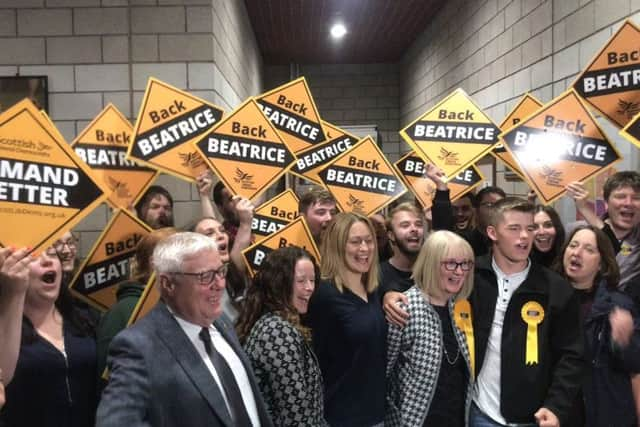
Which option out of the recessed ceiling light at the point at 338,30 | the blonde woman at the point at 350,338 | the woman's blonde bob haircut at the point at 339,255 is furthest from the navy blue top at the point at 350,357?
the recessed ceiling light at the point at 338,30

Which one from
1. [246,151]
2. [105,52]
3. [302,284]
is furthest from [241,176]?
[105,52]

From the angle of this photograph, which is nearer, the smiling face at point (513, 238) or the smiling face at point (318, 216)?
the smiling face at point (513, 238)

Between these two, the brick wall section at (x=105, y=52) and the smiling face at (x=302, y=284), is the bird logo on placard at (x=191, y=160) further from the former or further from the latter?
the smiling face at (x=302, y=284)

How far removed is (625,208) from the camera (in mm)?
3232

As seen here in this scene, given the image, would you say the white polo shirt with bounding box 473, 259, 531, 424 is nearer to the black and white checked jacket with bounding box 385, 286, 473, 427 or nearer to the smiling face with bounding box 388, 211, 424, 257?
the black and white checked jacket with bounding box 385, 286, 473, 427

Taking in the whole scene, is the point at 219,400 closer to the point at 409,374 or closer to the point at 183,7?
the point at 409,374

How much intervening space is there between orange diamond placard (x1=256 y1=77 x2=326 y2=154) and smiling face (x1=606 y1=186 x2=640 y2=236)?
1.95 m

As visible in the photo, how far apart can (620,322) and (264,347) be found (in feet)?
5.32

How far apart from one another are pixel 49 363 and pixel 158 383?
0.82 meters

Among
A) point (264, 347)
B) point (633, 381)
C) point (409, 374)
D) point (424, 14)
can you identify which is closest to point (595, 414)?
point (633, 381)

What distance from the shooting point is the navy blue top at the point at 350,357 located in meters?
2.55

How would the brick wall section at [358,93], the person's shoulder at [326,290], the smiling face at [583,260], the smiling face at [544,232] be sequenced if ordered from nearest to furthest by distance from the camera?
the person's shoulder at [326,290] < the smiling face at [583,260] < the smiling face at [544,232] < the brick wall section at [358,93]

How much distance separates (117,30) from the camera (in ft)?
15.5

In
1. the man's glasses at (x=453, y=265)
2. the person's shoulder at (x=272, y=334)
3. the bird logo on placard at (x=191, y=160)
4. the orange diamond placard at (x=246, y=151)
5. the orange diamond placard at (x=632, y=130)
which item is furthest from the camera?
the bird logo on placard at (x=191, y=160)
